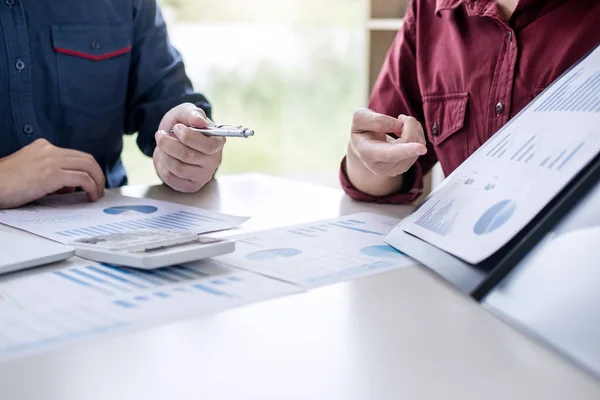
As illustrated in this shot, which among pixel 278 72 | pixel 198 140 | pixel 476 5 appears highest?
pixel 476 5

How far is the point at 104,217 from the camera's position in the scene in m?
0.85

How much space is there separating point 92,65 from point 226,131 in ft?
1.62

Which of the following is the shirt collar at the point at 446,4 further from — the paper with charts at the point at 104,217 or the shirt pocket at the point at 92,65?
the shirt pocket at the point at 92,65

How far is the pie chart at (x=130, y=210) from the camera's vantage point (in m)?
0.88

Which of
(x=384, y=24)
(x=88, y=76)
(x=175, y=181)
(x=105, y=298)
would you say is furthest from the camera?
(x=384, y=24)

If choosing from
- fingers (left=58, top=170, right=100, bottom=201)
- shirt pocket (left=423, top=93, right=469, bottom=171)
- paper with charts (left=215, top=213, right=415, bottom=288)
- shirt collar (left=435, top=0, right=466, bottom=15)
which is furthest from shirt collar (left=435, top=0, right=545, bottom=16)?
fingers (left=58, top=170, right=100, bottom=201)

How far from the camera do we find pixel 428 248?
0.63 metres

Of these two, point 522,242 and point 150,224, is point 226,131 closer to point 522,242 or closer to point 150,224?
point 150,224

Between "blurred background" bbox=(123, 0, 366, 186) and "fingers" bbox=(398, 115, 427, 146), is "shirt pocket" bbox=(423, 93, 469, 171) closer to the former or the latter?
"fingers" bbox=(398, 115, 427, 146)

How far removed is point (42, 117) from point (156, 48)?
0.78ft

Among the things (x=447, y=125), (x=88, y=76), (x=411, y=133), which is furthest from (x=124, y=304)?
(x=88, y=76)

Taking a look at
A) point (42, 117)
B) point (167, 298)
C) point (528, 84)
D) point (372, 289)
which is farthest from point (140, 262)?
point (42, 117)

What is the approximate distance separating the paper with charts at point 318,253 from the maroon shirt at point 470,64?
0.68 feet

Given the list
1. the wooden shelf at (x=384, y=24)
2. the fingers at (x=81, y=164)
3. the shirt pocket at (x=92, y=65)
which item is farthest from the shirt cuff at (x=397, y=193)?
the wooden shelf at (x=384, y=24)
